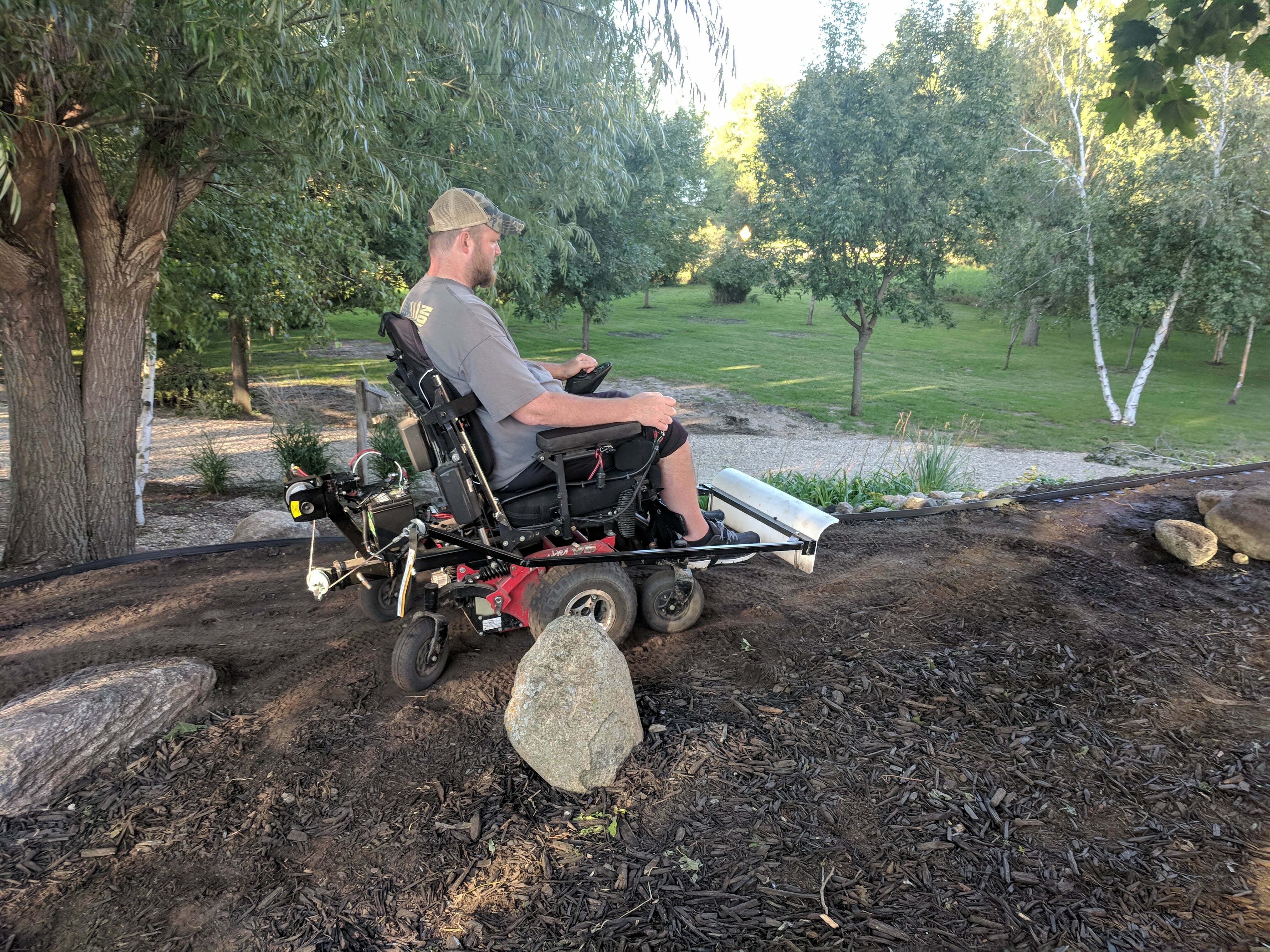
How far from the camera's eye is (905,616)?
3488 millimetres

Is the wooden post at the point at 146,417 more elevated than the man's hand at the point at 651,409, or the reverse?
the man's hand at the point at 651,409

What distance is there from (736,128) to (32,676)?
29989mm

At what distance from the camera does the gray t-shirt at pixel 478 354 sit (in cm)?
261

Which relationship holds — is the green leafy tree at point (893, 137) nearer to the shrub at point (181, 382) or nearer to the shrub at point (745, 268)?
the shrub at point (745, 268)

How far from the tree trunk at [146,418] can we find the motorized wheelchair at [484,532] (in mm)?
4240

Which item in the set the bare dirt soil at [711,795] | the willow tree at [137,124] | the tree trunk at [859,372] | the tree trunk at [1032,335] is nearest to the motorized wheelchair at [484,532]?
the bare dirt soil at [711,795]

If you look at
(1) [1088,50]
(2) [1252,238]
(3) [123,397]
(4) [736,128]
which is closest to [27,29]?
(3) [123,397]

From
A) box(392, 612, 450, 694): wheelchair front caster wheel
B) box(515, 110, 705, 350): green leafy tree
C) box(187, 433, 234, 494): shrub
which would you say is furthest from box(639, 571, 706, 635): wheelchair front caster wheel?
box(515, 110, 705, 350): green leafy tree

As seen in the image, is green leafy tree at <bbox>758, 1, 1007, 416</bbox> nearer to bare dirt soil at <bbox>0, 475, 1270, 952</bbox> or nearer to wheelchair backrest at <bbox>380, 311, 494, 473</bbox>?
bare dirt soil at <bbox>0, 475, 1270, 952</bbox>

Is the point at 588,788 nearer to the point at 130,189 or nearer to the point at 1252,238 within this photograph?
the point at 130,189

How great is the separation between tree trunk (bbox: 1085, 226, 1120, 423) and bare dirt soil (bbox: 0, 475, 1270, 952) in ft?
50.9

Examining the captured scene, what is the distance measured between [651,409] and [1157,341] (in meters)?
18.3

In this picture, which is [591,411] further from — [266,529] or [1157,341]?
[1157,341]

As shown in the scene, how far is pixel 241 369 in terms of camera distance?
13219mm
